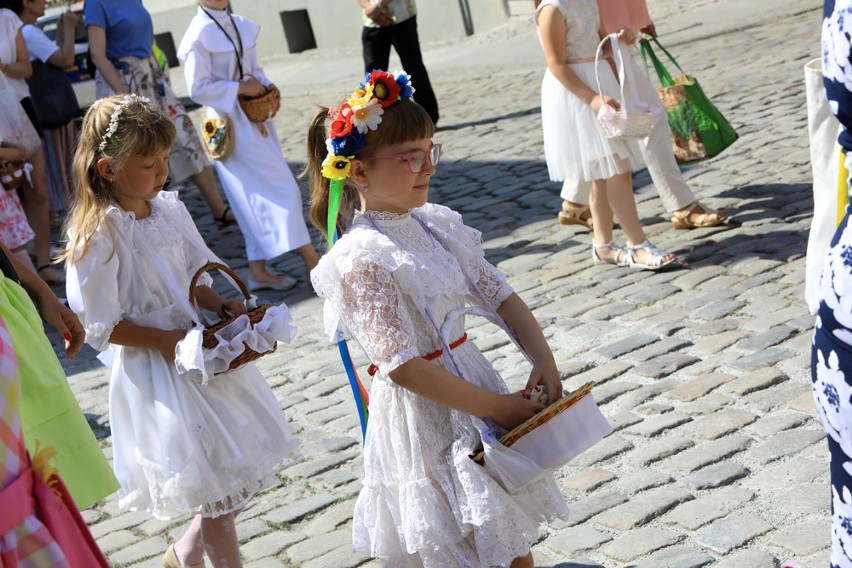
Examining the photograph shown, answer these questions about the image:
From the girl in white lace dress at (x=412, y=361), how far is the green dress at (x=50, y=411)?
27.9 inches

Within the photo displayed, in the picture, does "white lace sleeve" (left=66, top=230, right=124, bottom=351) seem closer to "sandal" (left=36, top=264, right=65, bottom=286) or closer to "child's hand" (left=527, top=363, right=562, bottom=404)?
"child's hand" (left=527, top=363, right=562, bottom=404)

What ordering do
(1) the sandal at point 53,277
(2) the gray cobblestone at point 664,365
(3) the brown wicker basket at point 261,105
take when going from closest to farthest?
(2) the gray cobblestone at point 664,365, (3) the brown wicker basket at point 261,105, (1) the sandal at point 53,277

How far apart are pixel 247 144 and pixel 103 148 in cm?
387

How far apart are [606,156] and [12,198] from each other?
4184 millimetres

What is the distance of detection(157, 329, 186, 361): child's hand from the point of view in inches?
152

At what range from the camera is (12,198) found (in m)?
8.44

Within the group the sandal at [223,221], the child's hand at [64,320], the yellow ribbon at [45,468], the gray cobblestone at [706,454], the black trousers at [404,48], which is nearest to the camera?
the yellow ribbon at [45,468]

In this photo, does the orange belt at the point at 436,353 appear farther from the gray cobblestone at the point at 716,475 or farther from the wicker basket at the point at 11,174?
the wicker basket at the point at 11,174

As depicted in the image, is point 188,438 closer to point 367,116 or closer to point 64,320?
point 64,320

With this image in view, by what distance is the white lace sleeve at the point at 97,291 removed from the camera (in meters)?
3.84

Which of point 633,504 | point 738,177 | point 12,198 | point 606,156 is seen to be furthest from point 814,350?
point 12,198

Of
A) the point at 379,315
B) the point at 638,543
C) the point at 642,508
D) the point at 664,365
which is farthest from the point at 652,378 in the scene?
the point at 379,315

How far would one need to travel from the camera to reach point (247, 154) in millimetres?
7812

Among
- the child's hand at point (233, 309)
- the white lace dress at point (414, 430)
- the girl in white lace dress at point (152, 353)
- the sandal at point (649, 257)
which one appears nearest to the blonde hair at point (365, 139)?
the white lace dress at point (414, 430)
